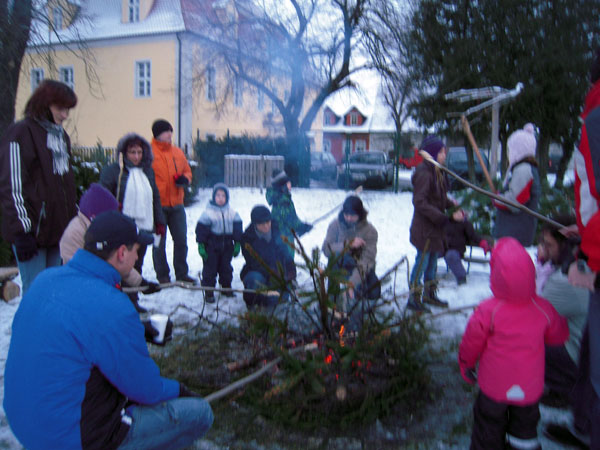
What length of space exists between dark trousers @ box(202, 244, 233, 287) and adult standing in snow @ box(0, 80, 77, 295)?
1.80 metres

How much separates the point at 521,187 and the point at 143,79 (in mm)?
22080

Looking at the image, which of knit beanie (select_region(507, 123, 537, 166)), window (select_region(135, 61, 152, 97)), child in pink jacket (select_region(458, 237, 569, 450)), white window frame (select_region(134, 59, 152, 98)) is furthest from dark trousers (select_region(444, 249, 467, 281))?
window (select_region(135, 61, 152, 97))

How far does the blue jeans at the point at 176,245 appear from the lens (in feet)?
17.3

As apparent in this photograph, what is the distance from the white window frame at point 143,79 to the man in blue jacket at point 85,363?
22.9m

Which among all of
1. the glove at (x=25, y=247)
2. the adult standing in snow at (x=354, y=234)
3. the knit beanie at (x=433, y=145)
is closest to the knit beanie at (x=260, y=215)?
the adult standing in snow at (x=354, y=234)

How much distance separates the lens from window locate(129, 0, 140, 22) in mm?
23391

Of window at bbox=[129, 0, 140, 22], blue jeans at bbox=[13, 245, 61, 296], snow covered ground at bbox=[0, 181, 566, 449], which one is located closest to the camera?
blue jeans at bbox=[13, 245, 61, 296]

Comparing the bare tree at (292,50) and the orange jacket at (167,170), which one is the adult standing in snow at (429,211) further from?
the bare tree at (292,50)

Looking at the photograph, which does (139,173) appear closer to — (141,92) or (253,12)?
(253,12)

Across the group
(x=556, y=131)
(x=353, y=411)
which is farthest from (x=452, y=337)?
(x=556, y=131)

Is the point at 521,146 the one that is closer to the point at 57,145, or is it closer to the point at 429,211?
the point at 429,211

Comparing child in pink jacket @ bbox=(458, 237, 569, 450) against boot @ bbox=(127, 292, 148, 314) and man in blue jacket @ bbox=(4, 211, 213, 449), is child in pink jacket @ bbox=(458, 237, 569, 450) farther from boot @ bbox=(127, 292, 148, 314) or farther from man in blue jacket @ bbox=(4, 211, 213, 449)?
boot @ bbox=(127, 292, 148, 314)

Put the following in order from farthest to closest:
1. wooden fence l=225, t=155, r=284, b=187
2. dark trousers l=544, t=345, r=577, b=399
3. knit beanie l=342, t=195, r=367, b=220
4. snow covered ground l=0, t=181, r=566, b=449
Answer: wooden fence l=225, t=155, r=284, b=187 < knit beanie l=342, t=195, r=367, b=220 < snow covered ground l=0, t=181, r=566, b=449 < dark trousers l=544, t=345, r=577, b=399

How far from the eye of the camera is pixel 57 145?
135 inches
